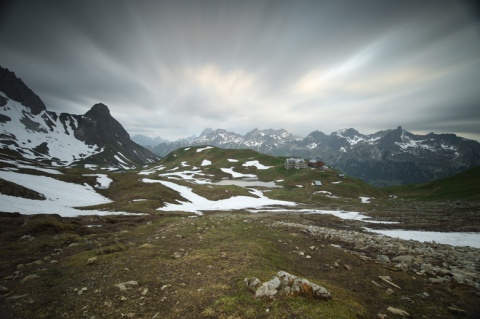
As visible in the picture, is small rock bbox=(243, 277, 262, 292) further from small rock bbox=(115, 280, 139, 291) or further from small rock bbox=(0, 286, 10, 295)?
small rock bbox=(0, 286, 10, 295)

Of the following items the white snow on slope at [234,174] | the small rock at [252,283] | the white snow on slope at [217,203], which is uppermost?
the white snow on slope at [234,174]

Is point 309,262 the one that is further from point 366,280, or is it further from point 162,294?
point 162,294

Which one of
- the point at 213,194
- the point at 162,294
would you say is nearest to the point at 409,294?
the point at 162,294

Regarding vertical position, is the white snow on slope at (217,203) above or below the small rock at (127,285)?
below

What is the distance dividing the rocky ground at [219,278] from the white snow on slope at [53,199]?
12.7 m

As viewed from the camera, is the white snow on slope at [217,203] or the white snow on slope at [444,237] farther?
the white snow on slope at [217,203]

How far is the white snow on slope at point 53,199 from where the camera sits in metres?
29.6

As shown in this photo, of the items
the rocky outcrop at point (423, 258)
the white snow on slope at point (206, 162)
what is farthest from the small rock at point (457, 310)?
the white snow on slope at point (206, 162)

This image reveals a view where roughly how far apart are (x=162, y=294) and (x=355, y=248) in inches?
663

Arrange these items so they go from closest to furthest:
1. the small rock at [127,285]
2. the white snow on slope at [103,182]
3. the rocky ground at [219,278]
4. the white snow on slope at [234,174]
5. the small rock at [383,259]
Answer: the rocky ground at [219,278] → the small rock at [127,285] → the small rock at [383,259] → the white snow on slope at [103,182] → the white snow on slope at [234,174]

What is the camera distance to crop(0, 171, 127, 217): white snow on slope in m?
29.6

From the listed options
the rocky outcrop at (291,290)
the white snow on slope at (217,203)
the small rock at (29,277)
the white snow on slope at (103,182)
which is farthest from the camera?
the white snow on slope at (103,182)

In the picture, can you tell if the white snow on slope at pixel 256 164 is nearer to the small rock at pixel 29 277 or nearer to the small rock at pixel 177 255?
the small rock at pixel 177 255

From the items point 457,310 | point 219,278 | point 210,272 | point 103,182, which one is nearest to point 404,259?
point 457,310
